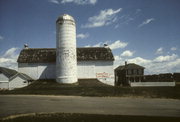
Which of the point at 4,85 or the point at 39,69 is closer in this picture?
the point at 4,85

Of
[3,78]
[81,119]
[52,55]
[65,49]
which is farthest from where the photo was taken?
[52,55]

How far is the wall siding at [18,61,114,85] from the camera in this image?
142 ft

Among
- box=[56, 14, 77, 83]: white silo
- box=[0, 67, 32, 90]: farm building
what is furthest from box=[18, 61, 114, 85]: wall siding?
box=[0, 67, 32, 90]: farm building

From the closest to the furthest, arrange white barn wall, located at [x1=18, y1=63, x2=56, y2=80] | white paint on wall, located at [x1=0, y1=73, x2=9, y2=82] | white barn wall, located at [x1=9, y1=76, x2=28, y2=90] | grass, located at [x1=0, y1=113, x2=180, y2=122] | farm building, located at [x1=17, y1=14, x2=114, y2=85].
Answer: grass, located at [x1=0, y1=113, x2=180, y2=122] → white barn wall, located at [x1=9, y1=76, x2=28, y2=90] → white paint on wall, located at [x1=0, y1=73, x2=9, y2=82] → farm building, located at [x1=17, y1=14, x2=114, y2=85] → white barn wall, located at [x1=18, y1=63, x2=56, y2=80]

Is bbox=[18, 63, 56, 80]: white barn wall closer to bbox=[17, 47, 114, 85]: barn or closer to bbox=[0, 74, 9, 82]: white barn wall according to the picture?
bbox=[17, 47, 114, 85]: barn

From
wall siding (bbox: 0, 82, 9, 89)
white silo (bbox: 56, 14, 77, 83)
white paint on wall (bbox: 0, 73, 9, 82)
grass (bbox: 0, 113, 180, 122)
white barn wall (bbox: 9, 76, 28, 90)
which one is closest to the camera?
grass (bbox: 0, 113, 180, 122)

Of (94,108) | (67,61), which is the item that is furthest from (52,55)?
(94,108)

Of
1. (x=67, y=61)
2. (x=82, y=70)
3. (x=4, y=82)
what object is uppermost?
(x=67, y=61)

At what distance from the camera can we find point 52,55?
45656 millimetres

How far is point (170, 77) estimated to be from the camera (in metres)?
51.4

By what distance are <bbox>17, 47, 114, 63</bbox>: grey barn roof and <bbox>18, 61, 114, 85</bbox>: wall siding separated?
1.07 metres

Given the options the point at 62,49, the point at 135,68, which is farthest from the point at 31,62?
the point at 135,68

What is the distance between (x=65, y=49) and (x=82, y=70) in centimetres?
808

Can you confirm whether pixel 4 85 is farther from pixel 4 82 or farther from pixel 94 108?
pixel 94 108
